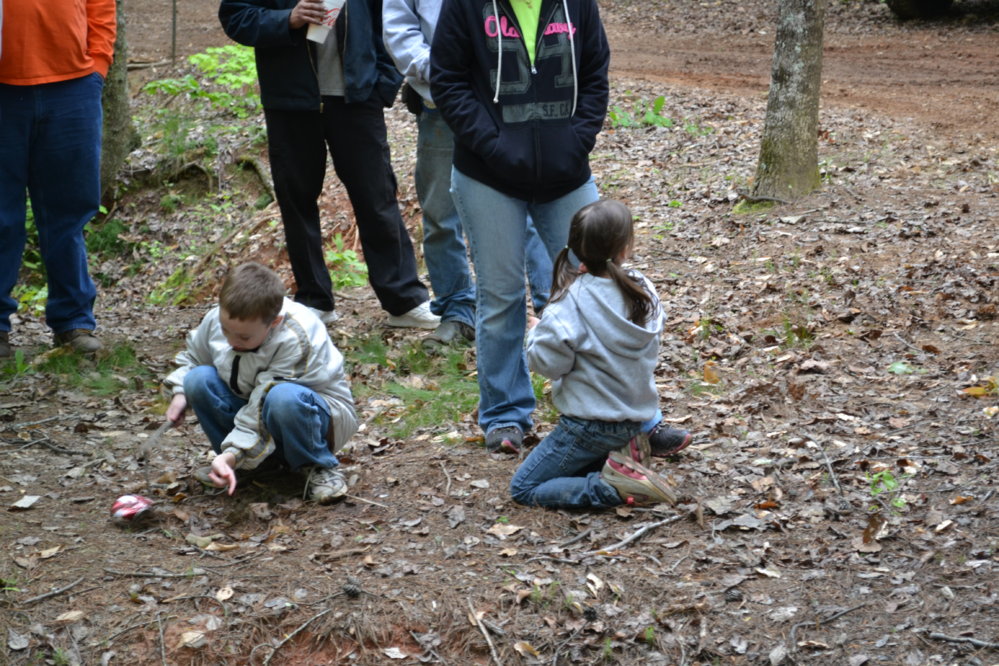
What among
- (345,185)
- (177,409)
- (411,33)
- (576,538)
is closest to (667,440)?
(576,538)

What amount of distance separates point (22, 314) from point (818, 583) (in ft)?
21.0

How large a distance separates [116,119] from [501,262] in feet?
24.7

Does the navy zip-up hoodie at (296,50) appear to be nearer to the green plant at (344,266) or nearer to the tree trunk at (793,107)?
the green plant at (344,266)

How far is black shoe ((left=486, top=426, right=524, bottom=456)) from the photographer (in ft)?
14.6

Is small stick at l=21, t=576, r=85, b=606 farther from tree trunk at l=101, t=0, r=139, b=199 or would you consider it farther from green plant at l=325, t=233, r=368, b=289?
tree trunk at l=101, t=0, r=139, b=199

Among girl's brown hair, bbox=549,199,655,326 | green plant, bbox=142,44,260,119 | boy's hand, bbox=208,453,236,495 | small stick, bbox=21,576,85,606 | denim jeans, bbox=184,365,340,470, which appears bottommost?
small stick, bbox=21,576,85,606

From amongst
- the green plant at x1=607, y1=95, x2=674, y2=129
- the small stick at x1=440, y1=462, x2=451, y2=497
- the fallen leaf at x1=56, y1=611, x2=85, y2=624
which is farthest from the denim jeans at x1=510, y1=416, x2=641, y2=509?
the green plant at x1=607, y1=95, x2=674, y2=129

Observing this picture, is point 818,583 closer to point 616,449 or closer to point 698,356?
point 616,449

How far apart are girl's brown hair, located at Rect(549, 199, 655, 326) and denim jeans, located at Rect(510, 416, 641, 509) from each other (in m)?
0.45

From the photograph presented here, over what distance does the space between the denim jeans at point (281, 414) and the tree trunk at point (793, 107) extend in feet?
15.9

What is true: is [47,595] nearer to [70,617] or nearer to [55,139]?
[70,617]

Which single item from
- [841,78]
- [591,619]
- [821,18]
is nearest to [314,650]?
[591,619]

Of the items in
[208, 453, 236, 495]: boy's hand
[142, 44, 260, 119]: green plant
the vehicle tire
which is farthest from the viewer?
the vehicle tire

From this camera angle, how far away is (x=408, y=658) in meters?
3.26
